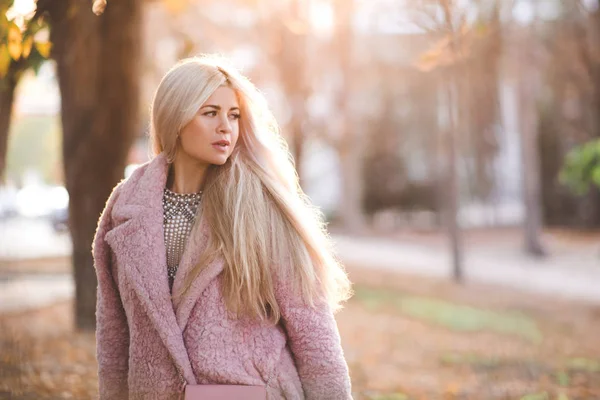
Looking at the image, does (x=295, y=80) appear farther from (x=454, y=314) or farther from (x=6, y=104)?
(x=6, y=104)

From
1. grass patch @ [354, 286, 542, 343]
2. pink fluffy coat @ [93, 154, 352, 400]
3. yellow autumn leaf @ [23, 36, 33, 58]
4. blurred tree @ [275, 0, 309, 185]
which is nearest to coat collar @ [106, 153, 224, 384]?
pink fluffy coat @ [93, 154, 352, 400]

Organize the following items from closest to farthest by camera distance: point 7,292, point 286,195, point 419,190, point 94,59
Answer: point 286,195
point 94,59
point 7,292
point 419,190

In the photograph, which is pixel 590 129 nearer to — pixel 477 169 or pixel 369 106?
pixel 477 169

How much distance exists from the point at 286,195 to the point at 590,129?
27137mm

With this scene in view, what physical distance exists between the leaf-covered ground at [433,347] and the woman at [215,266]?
2731 mm

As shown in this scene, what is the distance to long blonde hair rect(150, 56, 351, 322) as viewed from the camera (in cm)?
241

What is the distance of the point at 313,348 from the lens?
2414 mm

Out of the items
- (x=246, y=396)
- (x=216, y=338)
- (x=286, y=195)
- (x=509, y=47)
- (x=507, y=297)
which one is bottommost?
(x=507, y=297)

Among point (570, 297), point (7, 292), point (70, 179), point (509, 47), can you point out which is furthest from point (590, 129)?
point (70, 179)

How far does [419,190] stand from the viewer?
32.0 m

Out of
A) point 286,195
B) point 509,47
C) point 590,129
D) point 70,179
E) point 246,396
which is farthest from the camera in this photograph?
point 590,129

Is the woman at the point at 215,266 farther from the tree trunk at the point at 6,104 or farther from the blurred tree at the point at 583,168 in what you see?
the blurred tree at the point at 583,168

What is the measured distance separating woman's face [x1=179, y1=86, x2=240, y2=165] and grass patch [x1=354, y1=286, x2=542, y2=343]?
936 cm

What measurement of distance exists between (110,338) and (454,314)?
11089 mm
